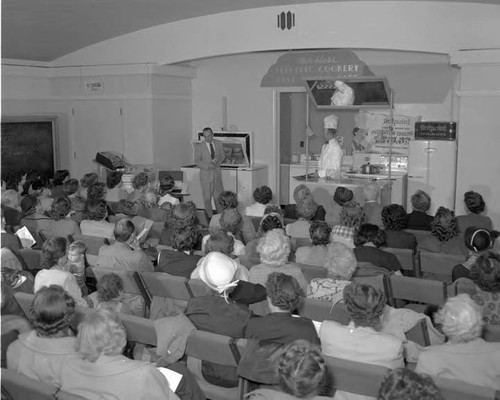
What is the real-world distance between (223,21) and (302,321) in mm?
7502

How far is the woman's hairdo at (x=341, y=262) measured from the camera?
4.03 metres

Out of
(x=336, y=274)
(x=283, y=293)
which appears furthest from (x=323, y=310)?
(x=283, y=293)

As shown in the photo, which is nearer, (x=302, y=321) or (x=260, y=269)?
(x=302, y=321)

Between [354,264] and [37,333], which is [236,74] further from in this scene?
[37,333]

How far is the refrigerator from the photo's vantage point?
9000 millimetres

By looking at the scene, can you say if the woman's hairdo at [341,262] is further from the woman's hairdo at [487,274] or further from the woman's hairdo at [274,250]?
the woman's hairdo at [487,274]

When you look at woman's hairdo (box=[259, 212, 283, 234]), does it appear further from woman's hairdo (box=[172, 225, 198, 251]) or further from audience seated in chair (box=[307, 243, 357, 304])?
audience seated in chair (box=[307, 243, 357, 304])

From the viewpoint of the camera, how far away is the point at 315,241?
5000 mm

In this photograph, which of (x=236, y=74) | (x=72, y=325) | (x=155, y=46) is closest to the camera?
(x=72, y=325)

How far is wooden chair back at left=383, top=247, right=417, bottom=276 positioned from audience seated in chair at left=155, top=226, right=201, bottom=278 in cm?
159

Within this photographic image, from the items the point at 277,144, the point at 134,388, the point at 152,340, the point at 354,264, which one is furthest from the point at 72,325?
the point at 277,144

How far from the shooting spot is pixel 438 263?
16.1 feet

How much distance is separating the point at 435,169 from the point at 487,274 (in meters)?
5.58

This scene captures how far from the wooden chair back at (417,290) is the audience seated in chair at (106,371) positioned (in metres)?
2.02
